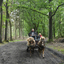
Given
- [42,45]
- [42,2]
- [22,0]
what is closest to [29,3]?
[22,0]

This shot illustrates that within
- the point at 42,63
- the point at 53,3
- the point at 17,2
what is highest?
the point at 17,2

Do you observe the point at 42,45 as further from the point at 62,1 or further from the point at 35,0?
the point at 35,0

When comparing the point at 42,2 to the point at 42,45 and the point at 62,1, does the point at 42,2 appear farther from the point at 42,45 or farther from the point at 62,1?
the point at 42,45

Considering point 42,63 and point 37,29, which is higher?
point 37,29

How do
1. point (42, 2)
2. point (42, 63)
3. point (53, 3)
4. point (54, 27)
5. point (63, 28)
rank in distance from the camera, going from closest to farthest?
point (42, 63), point (53, 3), point (42, 2), point (63, 28), point (54, 27)

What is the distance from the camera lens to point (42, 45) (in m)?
8.05

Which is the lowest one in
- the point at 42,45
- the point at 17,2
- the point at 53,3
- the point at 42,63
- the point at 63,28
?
the point at 42,63

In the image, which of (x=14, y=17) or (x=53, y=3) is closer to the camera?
(x=53, y=3)

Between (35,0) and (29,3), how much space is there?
154 centimetres

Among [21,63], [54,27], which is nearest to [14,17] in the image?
[54,27]

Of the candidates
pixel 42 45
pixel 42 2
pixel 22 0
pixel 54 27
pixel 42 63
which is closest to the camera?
pixel 42 63

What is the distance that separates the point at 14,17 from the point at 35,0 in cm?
1796

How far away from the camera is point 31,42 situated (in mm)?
8406

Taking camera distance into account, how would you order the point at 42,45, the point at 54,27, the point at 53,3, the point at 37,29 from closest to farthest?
1. the point at 42,45
2. the point at 53,3
3. the point at 54,27
4. the point at 37,29
